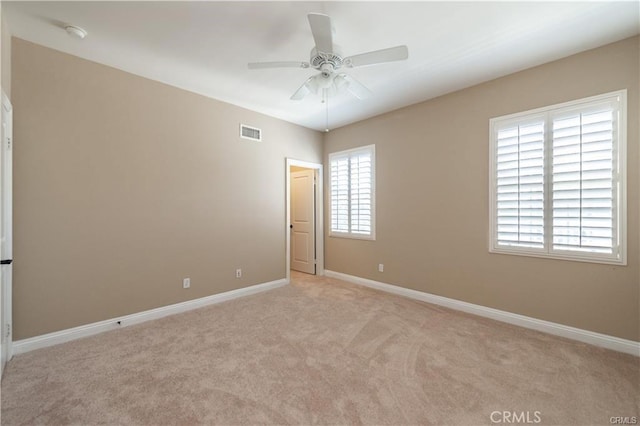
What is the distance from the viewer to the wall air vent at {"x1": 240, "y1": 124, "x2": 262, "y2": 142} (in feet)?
13.4

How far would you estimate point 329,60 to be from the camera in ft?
7.41

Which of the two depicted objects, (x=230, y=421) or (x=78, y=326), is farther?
(x=78, y=326)

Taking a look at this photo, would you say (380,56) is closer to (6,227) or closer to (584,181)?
A: (584,181)

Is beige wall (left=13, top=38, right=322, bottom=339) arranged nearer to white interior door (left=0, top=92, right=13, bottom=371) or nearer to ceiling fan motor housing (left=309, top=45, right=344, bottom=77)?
white interior door (left=0, top=92, right=13, bottom=371)

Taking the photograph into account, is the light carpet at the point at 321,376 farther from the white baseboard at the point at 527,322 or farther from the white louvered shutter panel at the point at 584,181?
the white louvered shutter panel at the point at 584,181

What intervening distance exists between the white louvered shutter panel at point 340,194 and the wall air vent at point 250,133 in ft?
4.90

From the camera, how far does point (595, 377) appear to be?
6.91 feet

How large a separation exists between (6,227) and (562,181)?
16.6 feet

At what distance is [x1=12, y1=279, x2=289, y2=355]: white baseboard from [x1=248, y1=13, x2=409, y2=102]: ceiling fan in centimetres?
286

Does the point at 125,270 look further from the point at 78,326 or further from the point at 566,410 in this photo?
the point at 566,410

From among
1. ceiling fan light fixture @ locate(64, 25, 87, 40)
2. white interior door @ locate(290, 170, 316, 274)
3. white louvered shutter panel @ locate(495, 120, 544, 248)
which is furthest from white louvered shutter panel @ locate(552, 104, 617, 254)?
ceiling fan light fixture @ locate(64, 25, 87, 40)

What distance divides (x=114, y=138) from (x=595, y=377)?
4894 millimetres

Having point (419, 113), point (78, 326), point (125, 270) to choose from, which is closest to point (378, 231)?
point (419, 113)

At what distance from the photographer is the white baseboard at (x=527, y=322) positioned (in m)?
2.48
